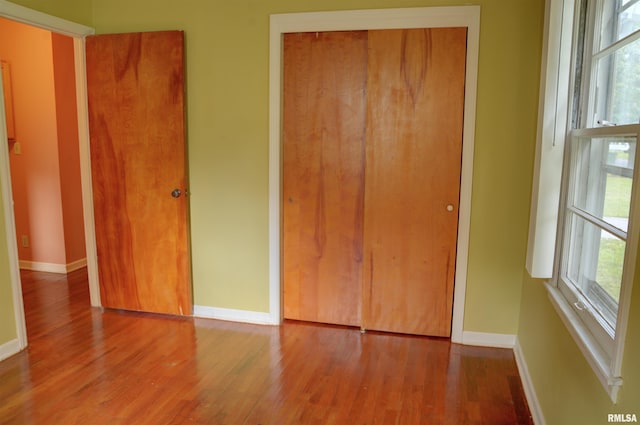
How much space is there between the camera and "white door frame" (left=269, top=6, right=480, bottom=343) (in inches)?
112

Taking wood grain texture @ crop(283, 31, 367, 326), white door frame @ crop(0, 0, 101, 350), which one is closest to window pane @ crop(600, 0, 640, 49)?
wood grain texture @ crop(283, 31, 367, 326)

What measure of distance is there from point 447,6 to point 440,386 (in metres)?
2.17

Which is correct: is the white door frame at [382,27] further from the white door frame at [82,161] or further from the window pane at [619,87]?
the white door frame at [82,161]

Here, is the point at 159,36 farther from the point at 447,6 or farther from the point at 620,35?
the point at 620,35

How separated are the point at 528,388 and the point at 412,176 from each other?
1.36 metres

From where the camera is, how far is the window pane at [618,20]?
1.53 meters

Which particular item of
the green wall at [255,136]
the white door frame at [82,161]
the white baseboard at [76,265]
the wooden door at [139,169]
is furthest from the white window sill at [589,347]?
the white baseboard at [76,265]

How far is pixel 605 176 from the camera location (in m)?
1.72

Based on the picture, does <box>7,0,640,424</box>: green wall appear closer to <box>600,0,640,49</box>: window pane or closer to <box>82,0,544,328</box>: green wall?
<box>82,0,544,328</box>: green wall

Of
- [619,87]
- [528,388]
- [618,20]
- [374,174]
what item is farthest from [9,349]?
[618,20]

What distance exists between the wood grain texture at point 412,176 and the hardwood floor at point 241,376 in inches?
10.5

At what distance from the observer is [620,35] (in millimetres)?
1659

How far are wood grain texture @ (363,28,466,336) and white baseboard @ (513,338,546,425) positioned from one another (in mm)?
458

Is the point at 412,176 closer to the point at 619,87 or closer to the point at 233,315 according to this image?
the point at 619,87
